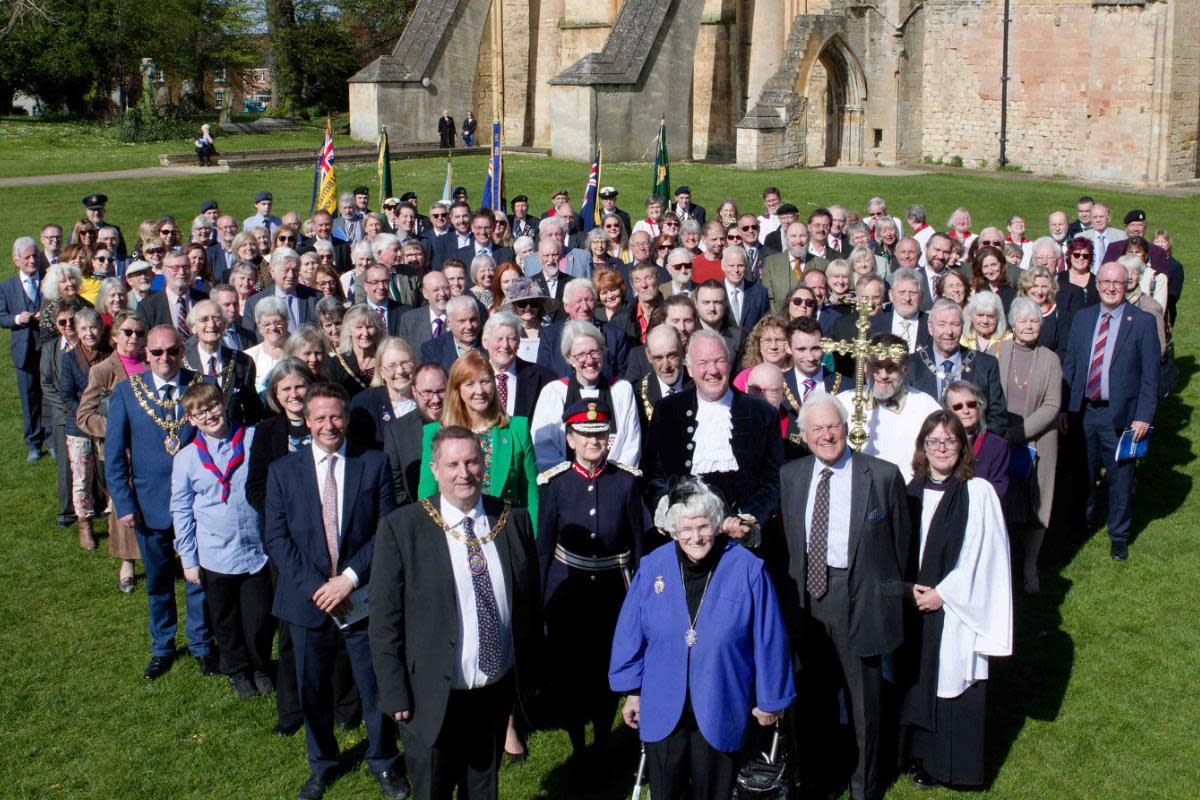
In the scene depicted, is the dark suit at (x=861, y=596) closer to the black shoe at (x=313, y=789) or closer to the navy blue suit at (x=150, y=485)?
the black shoe at (x=313, y=789)

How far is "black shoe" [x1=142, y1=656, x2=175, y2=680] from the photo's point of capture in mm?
7238

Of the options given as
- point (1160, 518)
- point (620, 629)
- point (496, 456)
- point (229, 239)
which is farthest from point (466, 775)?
point (229, 239)

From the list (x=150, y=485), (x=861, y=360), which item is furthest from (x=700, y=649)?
(x=150, y=485)

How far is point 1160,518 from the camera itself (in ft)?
31.9

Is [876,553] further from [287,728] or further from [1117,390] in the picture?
[1117,390]

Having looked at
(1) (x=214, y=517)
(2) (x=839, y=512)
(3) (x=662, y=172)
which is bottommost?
(1) (x=214, y=517)

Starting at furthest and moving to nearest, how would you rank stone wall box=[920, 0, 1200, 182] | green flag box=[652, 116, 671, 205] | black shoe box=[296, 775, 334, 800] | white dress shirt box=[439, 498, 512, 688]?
stone wall box=[920, 0, 1200, 182]
green flag box=[652, 116, 671, 205]
black shoe box=[296, 775, 334, 800]
white dress shirt box=[439, 498, 512, 688]

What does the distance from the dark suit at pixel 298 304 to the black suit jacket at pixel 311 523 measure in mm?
3865

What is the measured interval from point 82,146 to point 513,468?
34281mm

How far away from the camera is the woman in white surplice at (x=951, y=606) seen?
586 centimetres

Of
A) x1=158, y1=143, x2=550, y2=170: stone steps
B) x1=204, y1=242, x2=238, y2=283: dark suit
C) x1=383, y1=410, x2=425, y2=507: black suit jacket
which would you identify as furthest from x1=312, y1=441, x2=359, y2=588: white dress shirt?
x1=158, y1=143, x2=550, y2=170: stone steps

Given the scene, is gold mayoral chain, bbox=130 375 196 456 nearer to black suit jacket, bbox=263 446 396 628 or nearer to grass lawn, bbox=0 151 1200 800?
grass lawn, bbox=0 151 1200 800

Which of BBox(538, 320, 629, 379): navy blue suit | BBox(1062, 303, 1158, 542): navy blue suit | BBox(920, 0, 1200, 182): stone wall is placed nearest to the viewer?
BBox(538, 320, 629, 379): navy blue suit

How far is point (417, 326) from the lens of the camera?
916cm
